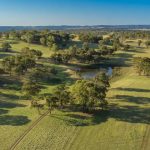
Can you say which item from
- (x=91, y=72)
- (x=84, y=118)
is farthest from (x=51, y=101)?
(x=91, y=72)

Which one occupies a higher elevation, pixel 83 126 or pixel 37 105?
pixel 37 105

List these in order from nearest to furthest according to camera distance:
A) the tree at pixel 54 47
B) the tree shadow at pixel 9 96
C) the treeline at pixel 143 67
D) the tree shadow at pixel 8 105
A: the tree shadow at pixel 8 105
the tree shadow at pixel 9 96
the treeline at pixel 143 67
the tree at pixel 54 47

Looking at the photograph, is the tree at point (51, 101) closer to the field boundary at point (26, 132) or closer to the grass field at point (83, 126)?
the grass field at point (83, 126)

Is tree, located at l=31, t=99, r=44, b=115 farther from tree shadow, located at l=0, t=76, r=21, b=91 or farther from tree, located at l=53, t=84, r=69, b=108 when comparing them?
tree shadow, located at l=0, t=76, r=21, b=91

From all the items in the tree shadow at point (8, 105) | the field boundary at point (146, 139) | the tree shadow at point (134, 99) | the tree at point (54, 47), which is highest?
the tree at point (54, 47)

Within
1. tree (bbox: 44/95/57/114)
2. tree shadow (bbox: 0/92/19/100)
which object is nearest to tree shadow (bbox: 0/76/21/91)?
tree shadow (bbox: 0/92/19/100)

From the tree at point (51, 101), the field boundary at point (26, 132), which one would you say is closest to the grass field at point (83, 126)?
the field boundary at point (26, 132)

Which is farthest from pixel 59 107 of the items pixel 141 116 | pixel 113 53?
pixel 113 53

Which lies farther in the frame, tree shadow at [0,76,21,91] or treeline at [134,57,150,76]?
treeline at [134,57,150,76]

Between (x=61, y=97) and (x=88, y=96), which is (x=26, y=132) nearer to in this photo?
(x=61, y=97)
